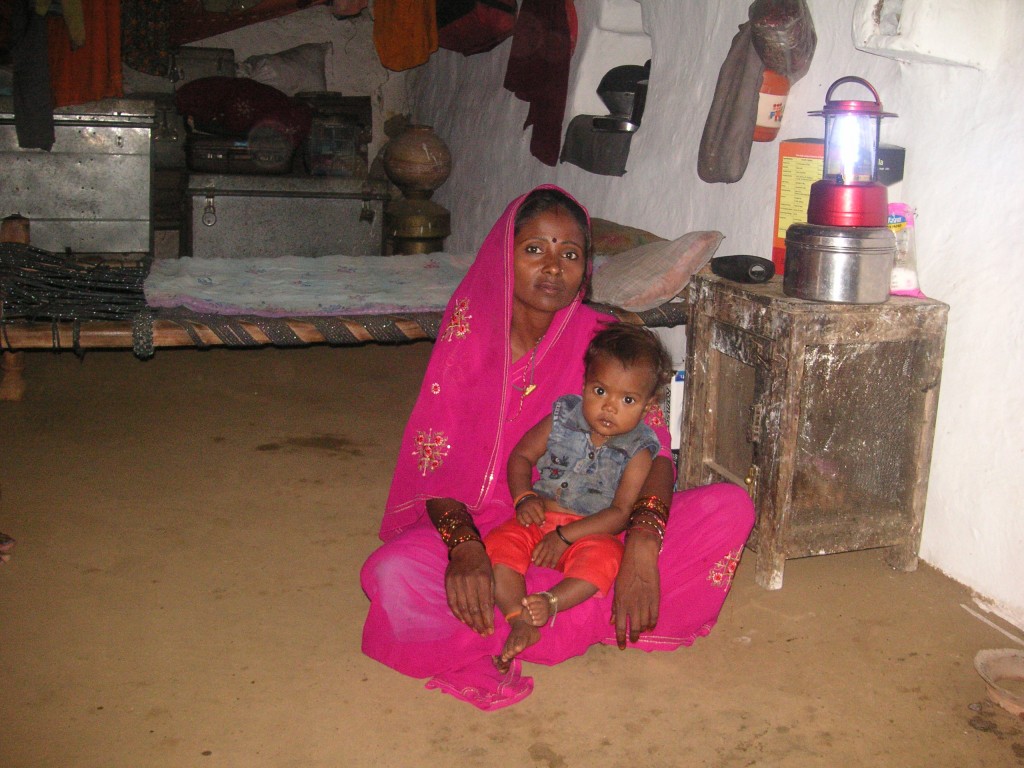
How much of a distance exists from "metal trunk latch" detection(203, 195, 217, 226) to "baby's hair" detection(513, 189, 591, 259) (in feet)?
14.9

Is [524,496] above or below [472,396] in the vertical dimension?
below

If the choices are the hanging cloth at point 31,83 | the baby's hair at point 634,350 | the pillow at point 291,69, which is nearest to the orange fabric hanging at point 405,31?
the pillow at point 291,69

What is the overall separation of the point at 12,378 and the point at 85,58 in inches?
106

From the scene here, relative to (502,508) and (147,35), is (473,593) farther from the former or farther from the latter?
(147,35)

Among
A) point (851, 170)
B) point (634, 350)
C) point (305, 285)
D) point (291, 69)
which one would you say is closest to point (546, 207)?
point (634, 350)

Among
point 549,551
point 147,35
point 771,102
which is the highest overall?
point 147,35

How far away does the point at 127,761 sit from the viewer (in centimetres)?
182

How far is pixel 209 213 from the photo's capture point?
636 cm

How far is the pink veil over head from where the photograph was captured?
7.68 feet

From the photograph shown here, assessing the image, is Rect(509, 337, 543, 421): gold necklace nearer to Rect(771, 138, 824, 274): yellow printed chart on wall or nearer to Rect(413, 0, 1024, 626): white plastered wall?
Rect(771, 138, 824, 274): yellow printed chart on wall

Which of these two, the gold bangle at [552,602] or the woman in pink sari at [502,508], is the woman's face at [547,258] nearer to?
the woman in pink sari at [502,508]

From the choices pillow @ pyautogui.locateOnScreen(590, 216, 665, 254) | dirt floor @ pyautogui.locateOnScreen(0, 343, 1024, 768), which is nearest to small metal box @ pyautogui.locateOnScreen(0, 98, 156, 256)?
dirt floor @ pyautogui.locateOnScreen(0, 343, 1024, 768)

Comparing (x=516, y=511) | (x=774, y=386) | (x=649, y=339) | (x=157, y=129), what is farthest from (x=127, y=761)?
(x=157, y=129)

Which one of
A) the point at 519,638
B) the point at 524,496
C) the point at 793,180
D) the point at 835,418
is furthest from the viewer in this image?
the point at 793,180
